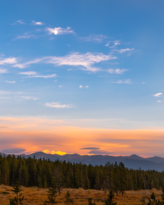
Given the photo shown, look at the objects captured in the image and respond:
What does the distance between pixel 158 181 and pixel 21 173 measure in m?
102

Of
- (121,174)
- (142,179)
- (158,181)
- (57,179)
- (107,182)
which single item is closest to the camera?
(57,179)

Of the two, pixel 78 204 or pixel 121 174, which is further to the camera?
pixel 121 174

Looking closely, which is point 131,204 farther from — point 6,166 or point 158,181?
point 158,181

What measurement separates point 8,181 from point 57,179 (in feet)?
182

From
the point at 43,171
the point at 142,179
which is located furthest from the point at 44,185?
the point at 142,179

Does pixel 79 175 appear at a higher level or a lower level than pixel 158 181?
higher

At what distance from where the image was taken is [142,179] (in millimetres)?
132125

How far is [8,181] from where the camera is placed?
306ft

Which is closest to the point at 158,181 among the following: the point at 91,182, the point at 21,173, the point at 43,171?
the point at 91,182

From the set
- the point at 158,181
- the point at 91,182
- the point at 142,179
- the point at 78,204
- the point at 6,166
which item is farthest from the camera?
the point at 158,181

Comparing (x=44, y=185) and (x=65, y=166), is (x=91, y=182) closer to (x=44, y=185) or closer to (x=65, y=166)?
(x=65, y=166)

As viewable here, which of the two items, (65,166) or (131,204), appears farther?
(65,166)

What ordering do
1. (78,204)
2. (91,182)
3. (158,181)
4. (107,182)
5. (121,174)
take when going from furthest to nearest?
(158,181) → (91,182) → (107,182) → (121,174) → (78,204)

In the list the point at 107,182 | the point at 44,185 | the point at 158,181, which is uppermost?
the point at 107,182
